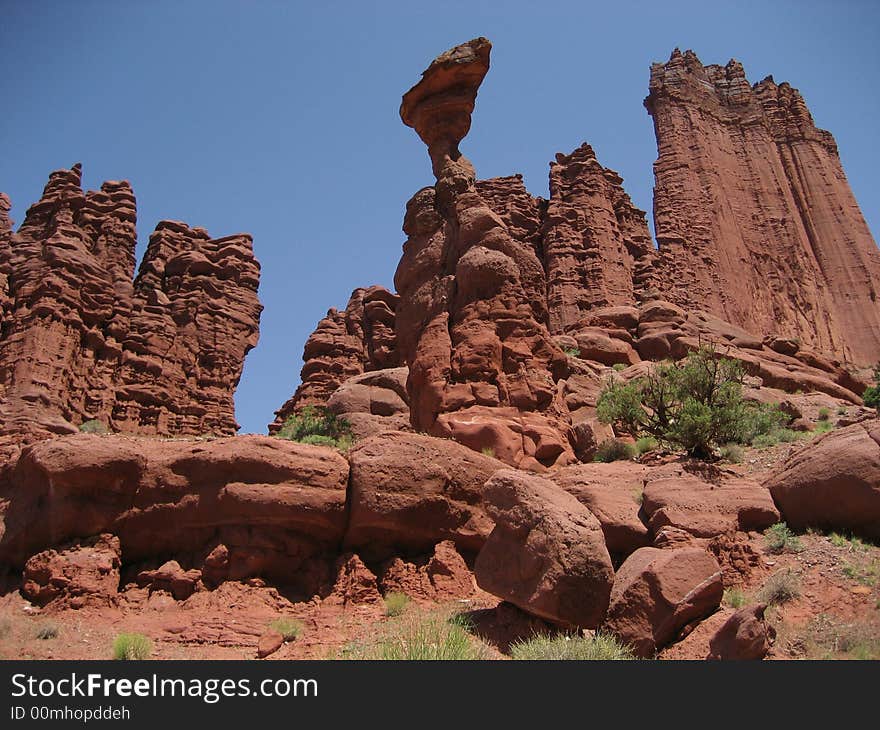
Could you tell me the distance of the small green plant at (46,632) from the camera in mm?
9602

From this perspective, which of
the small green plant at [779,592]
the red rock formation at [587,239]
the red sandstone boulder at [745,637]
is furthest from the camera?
the red rock formation at [587,239]

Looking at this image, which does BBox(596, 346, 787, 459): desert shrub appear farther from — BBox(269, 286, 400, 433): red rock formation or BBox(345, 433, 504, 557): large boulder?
BBox(269, 286, 400, 433): red rock formation

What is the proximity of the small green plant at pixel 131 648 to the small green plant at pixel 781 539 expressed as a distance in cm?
870

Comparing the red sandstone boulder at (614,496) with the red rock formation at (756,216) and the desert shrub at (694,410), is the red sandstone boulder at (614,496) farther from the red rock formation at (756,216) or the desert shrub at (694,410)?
the red rock formation at (756,216)

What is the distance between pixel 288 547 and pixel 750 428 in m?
10.9

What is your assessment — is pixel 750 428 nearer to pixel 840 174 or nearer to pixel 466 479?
pixel 466 479

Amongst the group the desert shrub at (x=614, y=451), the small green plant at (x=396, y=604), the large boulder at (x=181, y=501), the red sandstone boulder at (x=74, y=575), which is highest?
the desert shrub at (x=614, y=451)

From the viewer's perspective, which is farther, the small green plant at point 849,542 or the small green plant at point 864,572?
the small green plant at point 849,542

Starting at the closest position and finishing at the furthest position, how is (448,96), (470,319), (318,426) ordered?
(470,319)
(448,96)
(318,426)

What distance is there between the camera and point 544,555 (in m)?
9.42

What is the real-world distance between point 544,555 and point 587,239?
113ft


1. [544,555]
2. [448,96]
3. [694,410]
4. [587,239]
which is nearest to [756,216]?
[587,239]

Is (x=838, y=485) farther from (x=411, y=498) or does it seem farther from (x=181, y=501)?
(x=181, y=501)

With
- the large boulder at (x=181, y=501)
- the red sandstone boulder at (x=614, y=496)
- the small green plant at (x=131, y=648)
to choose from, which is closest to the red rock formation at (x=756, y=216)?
the red sandstone boulder at (x=614, y=496)
